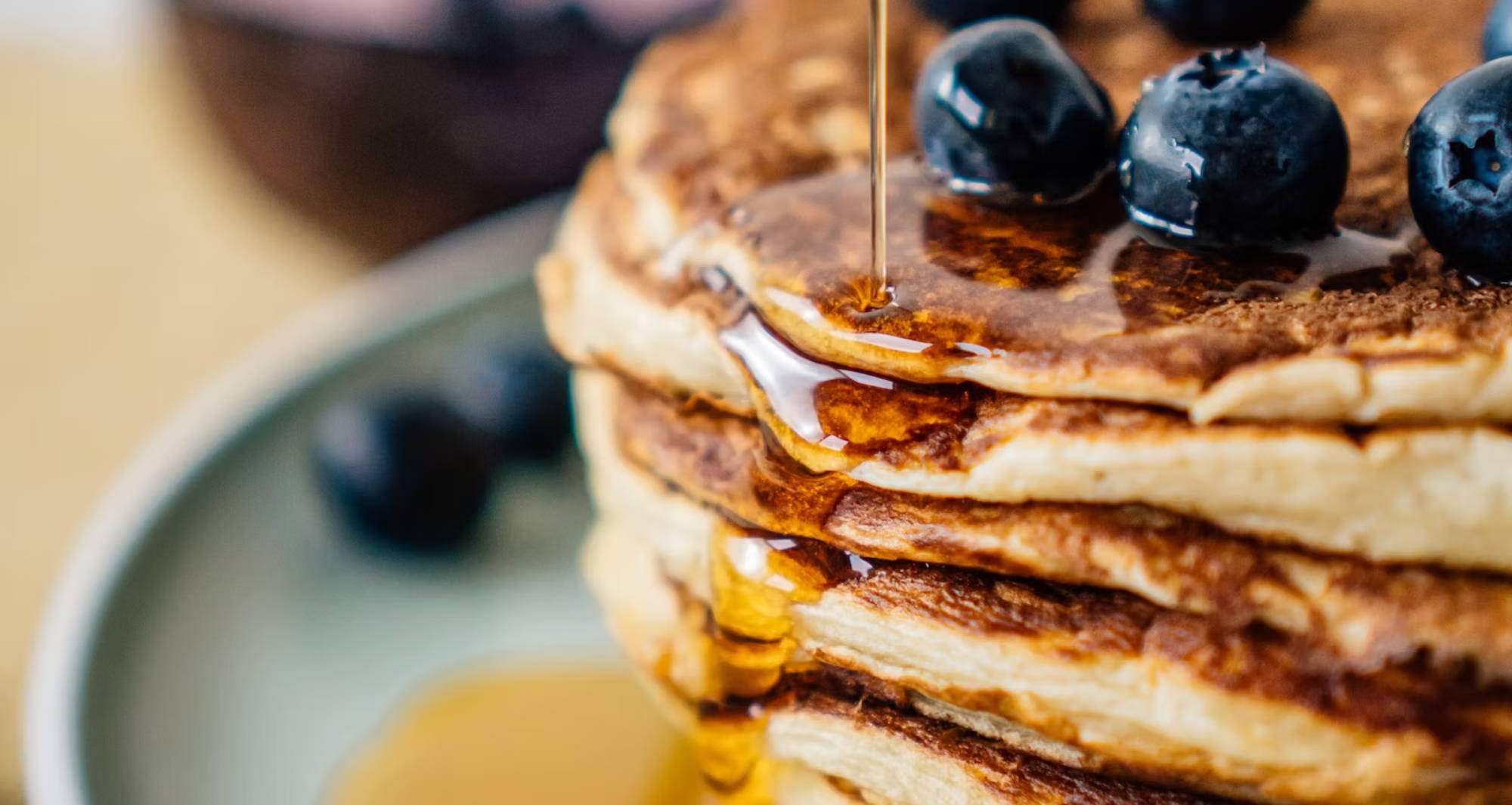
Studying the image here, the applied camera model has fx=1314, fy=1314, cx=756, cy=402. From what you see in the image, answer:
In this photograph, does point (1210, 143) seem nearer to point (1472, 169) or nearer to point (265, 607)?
point (1472, 169)

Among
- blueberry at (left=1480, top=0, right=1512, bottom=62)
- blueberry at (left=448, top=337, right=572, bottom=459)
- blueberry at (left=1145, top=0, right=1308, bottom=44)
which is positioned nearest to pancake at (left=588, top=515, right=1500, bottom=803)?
blueberry at (left=1480, top=0, right=1512, bottom=62)

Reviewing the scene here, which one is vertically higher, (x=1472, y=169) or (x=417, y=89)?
(x=417, y=89)

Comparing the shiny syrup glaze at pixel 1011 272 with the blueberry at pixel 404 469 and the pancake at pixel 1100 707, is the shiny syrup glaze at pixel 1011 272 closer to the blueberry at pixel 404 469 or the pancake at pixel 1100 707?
the pancake at pixel 1100 707

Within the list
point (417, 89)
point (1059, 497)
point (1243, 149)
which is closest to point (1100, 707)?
point (1059, 497)

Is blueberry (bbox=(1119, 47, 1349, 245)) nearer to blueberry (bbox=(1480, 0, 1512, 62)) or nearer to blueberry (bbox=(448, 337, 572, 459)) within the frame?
blueberry (bbox=(1480, 0, 1512, 62))

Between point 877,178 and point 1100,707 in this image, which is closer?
point 1100,707

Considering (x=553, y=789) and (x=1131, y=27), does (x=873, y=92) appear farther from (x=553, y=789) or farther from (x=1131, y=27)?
(x=553, y=789)

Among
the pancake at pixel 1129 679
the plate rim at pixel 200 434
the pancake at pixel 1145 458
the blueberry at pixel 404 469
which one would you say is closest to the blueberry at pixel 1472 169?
the pancake at pixel 1145 458
